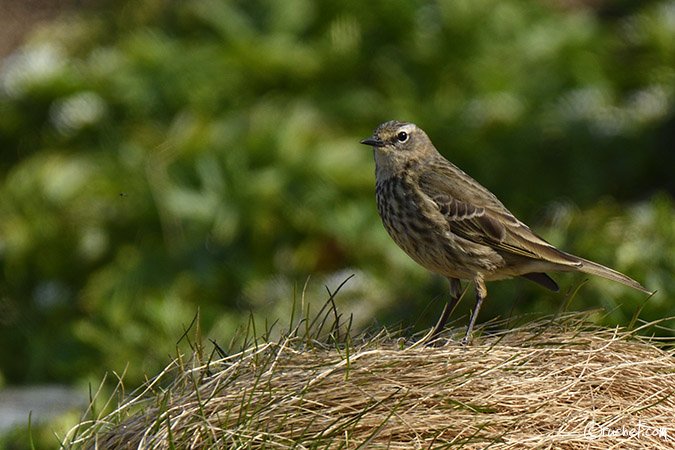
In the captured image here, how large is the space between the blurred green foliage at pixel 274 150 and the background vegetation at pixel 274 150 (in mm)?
21

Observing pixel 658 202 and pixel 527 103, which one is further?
pixel 527 103

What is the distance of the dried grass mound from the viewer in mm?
4383

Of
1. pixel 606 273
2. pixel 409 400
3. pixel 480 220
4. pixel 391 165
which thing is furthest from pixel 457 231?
pixel 409 400

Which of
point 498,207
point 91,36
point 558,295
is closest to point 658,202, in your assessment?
point 558,295

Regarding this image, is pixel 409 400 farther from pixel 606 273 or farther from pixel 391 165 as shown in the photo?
pixel 391 165

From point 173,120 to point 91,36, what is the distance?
2.67 meters

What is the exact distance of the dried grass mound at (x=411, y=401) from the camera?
438 cm

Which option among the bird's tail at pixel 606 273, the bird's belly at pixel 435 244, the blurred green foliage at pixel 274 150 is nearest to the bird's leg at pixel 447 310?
the bird's belly at pixel 435 244

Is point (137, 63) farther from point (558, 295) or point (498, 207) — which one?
point (498, 207)

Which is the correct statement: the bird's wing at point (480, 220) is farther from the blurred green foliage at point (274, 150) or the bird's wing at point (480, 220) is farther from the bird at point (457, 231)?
the blurred green foliage at point (274, 150)

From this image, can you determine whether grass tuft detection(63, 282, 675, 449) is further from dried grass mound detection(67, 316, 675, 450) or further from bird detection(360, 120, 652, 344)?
bird detection(360, 120, 652, 344)

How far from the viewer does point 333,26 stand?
1308 centimetres

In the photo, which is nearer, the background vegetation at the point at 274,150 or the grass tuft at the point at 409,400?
the grass tuft at the point at 409,400

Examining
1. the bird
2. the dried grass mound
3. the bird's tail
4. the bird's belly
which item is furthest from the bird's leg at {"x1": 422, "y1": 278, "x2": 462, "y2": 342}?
the bird's tail
